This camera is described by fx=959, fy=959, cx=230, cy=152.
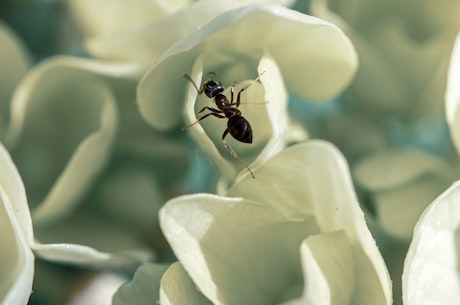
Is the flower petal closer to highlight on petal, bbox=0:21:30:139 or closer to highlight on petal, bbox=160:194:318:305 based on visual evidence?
highlight on petal, bbox=160:194:318:305

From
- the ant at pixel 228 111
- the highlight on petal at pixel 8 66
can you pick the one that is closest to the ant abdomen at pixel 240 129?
the ant at pixel 228 111

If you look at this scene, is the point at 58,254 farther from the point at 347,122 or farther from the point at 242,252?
the point at 347,122

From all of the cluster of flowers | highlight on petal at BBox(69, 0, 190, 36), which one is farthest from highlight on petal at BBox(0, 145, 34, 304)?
highlight on petal at BBox(69, 0, 190, 36)

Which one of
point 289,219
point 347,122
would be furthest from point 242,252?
point 347,122

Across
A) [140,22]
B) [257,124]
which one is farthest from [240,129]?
[140,22]

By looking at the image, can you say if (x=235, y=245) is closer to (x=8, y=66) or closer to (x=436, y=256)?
(x=436, y=256)
